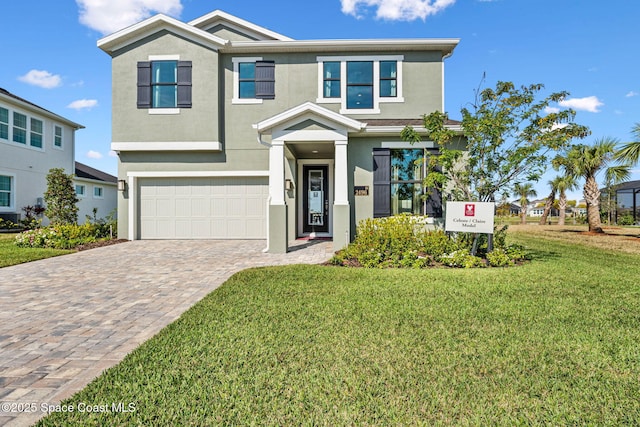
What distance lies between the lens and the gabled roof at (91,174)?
66.7 feet

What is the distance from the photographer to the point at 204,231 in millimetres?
12000

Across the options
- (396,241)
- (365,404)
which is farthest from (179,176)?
→ (365,404)

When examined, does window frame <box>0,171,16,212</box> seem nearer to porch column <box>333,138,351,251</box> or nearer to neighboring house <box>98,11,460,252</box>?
neighboring house <box>98,11,460,252</box>

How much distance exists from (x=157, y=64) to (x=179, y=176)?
3.97m

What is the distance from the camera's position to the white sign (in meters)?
7.11

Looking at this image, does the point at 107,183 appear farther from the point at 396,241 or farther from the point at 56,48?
the point at 396,241

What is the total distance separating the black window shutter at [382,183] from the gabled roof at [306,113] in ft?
3.77

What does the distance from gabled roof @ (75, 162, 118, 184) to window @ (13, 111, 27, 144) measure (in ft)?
10.9

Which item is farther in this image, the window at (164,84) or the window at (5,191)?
the window at (5,191)

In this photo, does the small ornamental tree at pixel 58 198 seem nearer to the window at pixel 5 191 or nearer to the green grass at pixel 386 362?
the window at pixel 5 191

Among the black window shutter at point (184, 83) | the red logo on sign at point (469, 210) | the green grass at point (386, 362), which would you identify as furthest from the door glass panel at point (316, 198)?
the green grass at point (386, 362)

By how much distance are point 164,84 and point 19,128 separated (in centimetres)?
1122

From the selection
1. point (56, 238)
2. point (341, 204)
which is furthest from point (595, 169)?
point (56, 238)

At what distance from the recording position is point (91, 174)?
21.3m
